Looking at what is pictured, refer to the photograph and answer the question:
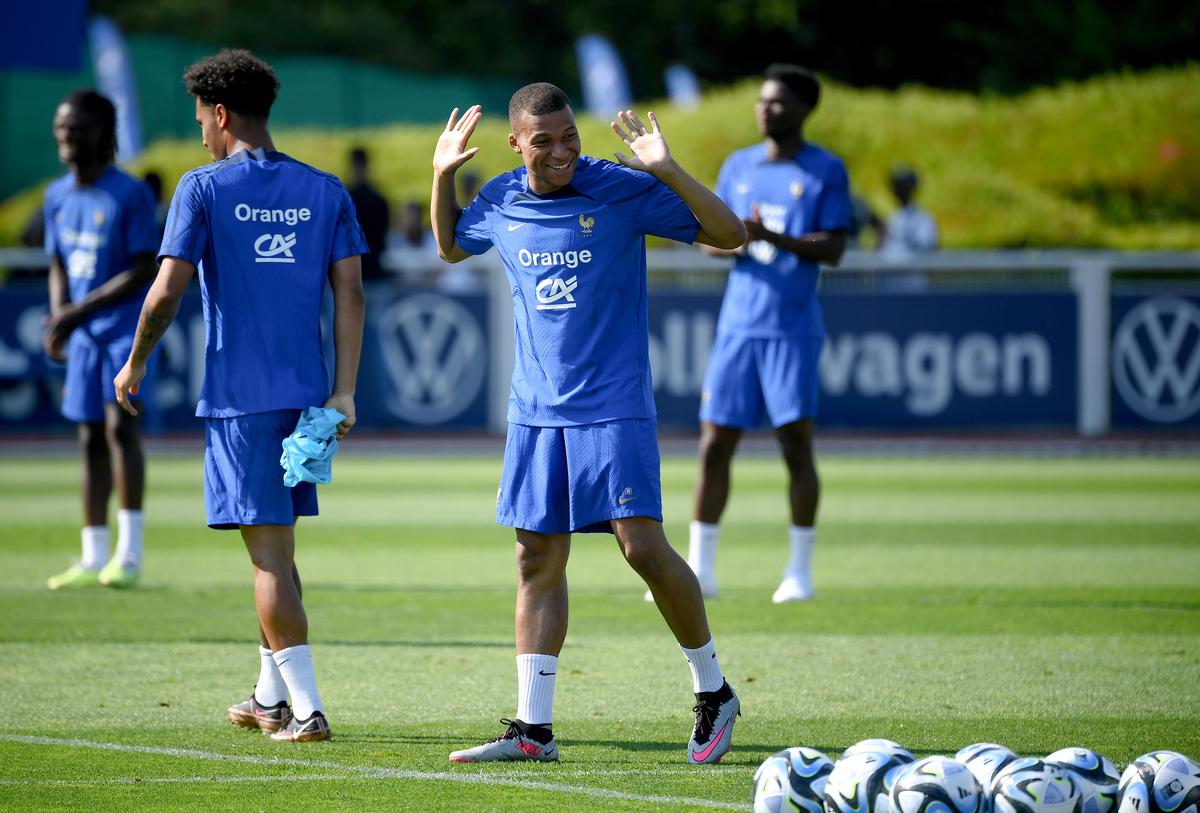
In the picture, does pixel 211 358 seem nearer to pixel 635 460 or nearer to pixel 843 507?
pixel 635 460

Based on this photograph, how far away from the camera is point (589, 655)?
→ 8148mm

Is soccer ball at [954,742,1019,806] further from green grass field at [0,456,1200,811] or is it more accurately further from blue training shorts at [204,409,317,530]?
blue training shorts at [204,409,317,530]

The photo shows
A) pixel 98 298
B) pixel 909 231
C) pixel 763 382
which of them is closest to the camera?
pixel 763 382

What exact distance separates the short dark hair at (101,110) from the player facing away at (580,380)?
14.2 feet

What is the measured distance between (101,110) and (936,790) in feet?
21.8

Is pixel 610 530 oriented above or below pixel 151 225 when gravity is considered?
below

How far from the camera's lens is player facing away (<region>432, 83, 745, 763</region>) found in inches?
234

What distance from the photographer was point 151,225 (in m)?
9.94

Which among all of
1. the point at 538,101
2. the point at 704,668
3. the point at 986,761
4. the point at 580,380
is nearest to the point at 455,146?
the point at 538,101

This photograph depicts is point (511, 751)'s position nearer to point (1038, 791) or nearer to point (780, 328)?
point (1038, 791)

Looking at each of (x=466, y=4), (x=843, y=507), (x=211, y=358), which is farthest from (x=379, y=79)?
(x=211, y=358)

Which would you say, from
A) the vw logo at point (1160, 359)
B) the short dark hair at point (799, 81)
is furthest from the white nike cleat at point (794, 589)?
Answer: the vw logo at point (1160, 359)

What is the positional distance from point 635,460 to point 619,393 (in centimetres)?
22

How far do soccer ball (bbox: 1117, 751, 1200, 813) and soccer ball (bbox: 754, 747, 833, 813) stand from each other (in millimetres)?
776
